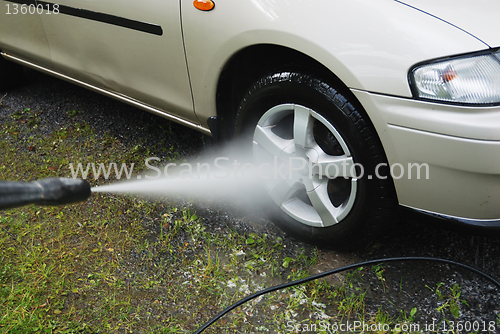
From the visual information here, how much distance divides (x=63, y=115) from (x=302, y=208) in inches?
86.4

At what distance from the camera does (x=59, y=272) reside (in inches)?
78.4

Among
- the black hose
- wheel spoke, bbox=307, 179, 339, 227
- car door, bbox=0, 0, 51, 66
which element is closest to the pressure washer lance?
the black hose

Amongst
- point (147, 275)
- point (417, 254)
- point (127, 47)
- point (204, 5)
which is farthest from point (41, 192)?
point (417, 254)

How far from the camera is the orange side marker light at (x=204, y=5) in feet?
6.13

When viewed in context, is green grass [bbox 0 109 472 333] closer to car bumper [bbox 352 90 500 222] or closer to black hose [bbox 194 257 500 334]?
black hose [bbox 194 257 500 334]

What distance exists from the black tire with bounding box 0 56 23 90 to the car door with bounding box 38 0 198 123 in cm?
123

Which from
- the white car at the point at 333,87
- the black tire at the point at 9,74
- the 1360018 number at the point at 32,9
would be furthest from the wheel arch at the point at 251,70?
the black tire at the point at 9,74

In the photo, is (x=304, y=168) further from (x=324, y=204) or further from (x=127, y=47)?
(x=127, y=47)

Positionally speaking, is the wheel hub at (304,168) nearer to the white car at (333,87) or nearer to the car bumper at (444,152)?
the white car at (333,87)

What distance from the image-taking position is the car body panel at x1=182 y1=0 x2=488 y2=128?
1.46 meters

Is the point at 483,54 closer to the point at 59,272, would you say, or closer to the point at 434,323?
the point at 434,323

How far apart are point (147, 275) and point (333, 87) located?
120cm

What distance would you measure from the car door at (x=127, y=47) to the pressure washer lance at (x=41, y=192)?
1.22 metres

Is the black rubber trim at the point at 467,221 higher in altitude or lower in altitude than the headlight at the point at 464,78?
lower
